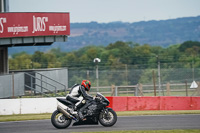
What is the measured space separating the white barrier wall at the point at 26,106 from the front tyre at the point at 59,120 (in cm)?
743

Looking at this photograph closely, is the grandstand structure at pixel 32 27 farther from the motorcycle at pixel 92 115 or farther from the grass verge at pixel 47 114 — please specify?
the motorcycle at pixel 92 115

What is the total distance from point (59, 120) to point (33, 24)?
45.7 feet

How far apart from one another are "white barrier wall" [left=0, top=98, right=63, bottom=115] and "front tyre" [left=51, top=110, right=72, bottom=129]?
7.43 metres

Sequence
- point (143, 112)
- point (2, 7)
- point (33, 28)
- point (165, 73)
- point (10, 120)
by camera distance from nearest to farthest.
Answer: point (10, 120), point (143, 112), point (33, 28), point (2, 7), point (165, 73)

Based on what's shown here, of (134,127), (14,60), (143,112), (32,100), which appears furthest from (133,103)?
(14,60)

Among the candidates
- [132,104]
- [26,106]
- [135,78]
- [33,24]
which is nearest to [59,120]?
[26,106]

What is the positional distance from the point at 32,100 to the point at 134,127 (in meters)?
8.67

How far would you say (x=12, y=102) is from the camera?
22.2 metres

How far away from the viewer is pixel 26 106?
22.3 m

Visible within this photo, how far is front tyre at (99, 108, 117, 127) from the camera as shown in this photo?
15.2 metres

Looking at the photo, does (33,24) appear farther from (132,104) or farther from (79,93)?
(79,93)

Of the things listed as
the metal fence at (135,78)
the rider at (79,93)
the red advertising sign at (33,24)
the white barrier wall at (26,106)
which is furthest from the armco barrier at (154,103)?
the metal fence at (135,78)

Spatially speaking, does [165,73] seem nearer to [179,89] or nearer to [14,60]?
[179,89]

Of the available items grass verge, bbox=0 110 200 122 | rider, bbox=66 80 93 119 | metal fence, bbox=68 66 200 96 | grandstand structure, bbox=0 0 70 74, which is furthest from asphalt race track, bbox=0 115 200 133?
metal fence, bbox=68 66 200 96
